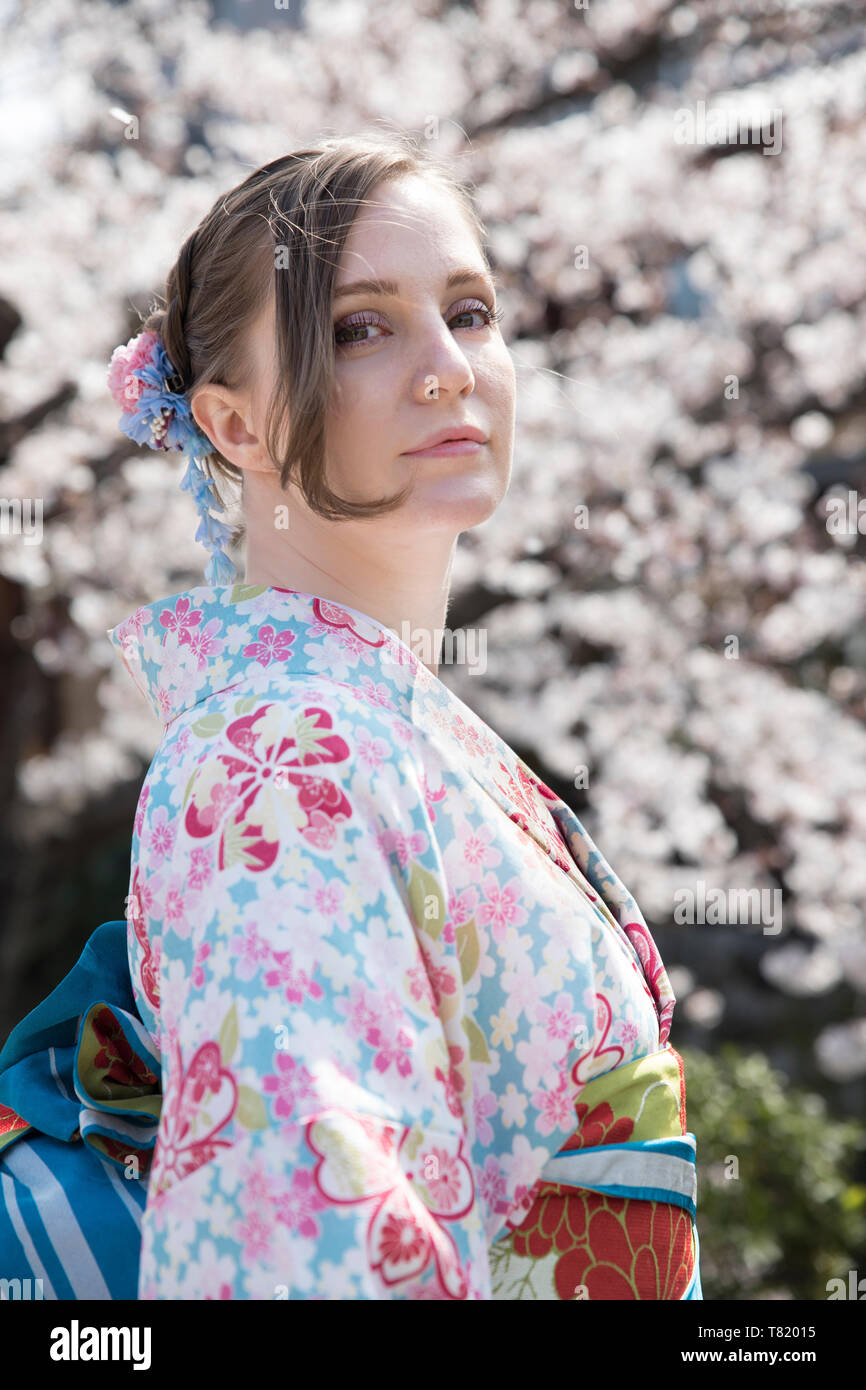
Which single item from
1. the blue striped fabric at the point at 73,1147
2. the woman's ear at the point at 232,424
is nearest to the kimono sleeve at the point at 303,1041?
the blue striped fabric at the point at 73,1147

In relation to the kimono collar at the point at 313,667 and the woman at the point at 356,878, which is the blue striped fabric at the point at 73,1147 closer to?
the woman at the point at 356,878

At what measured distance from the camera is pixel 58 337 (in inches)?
191

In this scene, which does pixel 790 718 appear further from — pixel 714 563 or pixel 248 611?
pixel 248 611

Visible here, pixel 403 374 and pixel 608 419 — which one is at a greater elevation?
pixel 608 419

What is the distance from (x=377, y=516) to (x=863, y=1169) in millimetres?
4786

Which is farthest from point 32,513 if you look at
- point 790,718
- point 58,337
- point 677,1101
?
point 677,1101

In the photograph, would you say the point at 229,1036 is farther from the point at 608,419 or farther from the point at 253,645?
the point at 608,419

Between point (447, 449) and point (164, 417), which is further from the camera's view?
point (164, 417)

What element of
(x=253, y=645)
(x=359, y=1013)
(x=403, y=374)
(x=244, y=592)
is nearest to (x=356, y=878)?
(x=359, y=1013)

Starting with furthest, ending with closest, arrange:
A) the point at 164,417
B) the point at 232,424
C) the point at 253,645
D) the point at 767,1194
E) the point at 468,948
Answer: the point at 767,1194 → the point at 164,417 → the point at 232,424 → the point at 253,645 → the point at 468,948

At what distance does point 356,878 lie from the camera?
108 centimetres

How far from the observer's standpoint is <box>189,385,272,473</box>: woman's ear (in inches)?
57.9

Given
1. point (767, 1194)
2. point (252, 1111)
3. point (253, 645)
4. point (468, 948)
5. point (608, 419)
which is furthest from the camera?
point (608, 419)

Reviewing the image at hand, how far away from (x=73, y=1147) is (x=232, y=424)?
0.86 metres
